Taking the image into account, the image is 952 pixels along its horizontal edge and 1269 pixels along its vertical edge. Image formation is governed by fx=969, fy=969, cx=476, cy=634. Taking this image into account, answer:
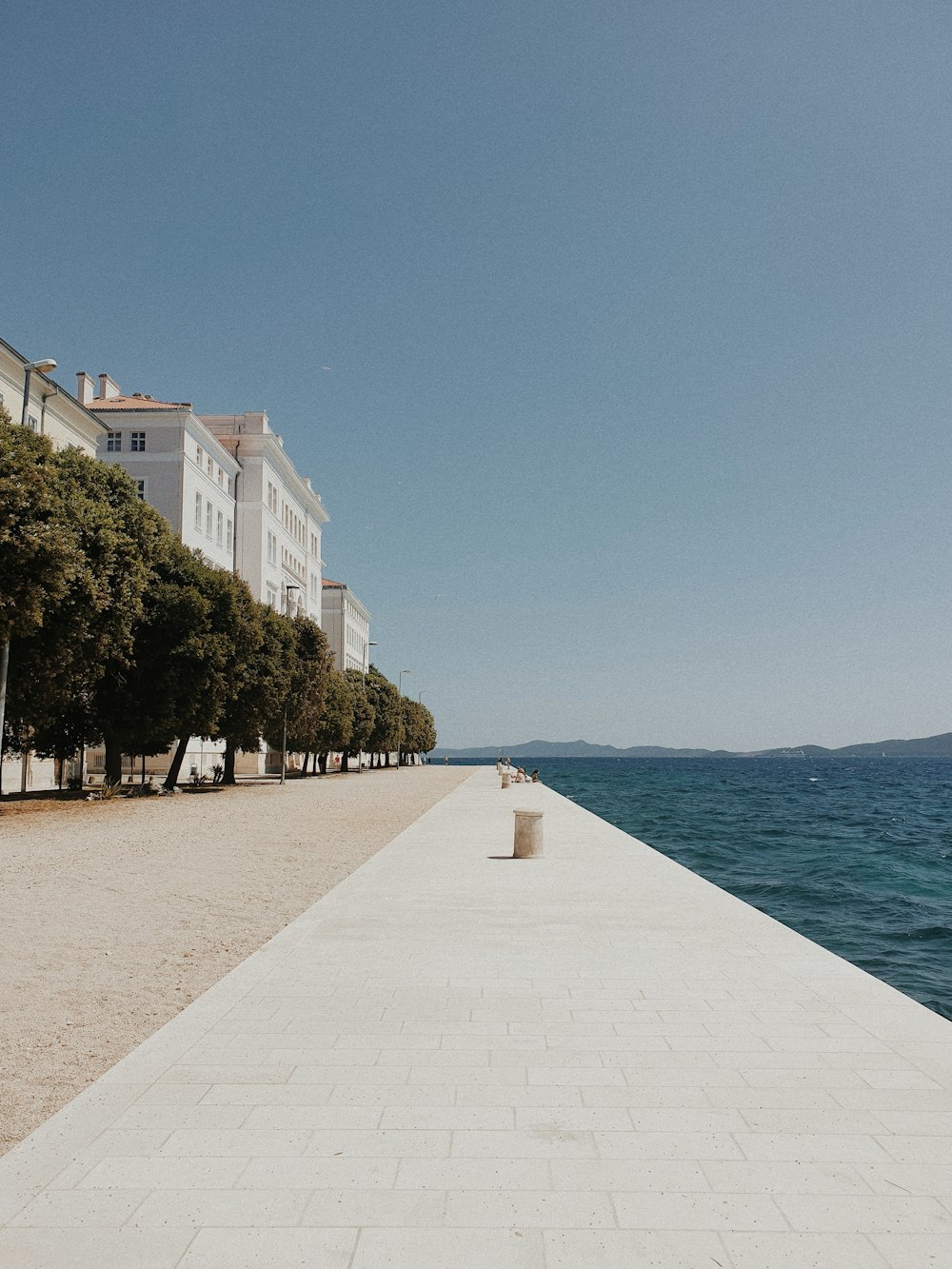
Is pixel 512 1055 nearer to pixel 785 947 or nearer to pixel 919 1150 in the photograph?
pixel 919 1150

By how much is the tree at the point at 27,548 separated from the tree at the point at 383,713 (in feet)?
175

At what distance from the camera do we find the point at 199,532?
5725 centimetres

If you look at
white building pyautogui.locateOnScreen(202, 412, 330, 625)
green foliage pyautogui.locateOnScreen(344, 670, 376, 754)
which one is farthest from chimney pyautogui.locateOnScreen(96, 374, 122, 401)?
green foliage pyautogui.locateOnScreen(344, 670, 376, 754)

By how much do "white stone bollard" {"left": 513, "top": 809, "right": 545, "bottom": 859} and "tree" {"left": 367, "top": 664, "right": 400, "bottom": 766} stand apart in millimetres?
58656

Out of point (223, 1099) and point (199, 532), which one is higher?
point (199, 532)

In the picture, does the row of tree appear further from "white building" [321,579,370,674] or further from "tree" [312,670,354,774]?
"white building" [321,579,370,674]

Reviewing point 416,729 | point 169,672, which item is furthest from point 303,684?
point 416,729

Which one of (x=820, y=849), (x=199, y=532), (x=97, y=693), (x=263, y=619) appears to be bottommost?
(x=820, y=849)

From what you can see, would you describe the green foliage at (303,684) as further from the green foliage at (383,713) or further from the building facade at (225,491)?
the green foliage at (383,713)

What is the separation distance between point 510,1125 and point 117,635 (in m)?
23.4

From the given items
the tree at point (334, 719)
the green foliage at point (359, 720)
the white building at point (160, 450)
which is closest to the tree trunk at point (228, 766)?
the tree at point (334, 719)

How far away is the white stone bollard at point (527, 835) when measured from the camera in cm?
1591

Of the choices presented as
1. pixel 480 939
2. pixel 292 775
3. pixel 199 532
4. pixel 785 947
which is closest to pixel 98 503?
pixel 480 939

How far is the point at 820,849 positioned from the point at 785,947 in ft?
78.8
